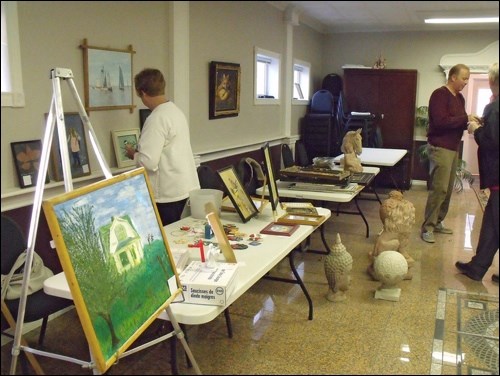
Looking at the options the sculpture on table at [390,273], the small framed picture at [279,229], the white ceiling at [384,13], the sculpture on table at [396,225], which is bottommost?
the sculpture on table at [390,273]

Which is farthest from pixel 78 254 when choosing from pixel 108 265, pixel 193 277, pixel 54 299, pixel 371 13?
pixel 371 13

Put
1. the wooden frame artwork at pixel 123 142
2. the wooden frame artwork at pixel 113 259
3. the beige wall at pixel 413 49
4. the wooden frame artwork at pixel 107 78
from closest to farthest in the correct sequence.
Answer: the wooden frame artwork at pixel 113 259, the beige wall at pixel 413 49, the wooden frame artwork at pixel 107 78, the wooden frame artwork at pixel 123 142

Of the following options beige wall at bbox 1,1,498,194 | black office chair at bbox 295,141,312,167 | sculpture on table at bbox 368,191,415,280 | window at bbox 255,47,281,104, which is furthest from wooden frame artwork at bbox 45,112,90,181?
black office chair at bbox 295,141,312,167

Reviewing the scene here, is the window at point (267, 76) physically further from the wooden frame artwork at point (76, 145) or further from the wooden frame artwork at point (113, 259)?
the wooden frame artwork at point (113, 259)

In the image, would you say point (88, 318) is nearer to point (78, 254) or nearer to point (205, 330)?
point (78, 254)

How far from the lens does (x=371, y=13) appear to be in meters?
1.16

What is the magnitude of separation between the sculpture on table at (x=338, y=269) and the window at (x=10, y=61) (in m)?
1.58

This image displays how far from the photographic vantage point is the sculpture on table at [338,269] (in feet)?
7.44

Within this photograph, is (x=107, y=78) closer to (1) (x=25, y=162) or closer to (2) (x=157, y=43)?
(2) (x=157, y=43)

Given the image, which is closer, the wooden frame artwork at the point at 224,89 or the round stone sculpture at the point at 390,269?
the wooden frame artwork at the point at 224,89

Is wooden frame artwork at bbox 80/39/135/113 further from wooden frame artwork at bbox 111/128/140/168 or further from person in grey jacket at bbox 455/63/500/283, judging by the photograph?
person in grey jacket at bbox 455/63/500/283

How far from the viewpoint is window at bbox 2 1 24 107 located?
0.94 metres

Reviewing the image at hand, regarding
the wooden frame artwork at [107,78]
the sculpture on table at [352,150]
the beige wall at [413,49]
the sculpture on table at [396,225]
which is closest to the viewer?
the beige wall at [413,49]

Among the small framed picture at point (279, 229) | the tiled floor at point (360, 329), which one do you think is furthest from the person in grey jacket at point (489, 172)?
the small framed picture at point (279, 229)
